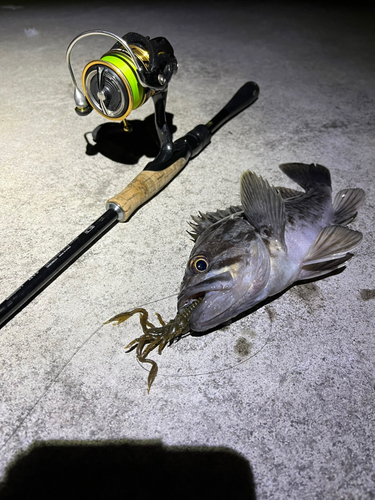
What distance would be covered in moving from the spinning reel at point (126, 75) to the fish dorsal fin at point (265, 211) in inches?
34.2

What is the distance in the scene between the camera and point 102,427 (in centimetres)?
158

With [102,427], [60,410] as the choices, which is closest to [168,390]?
[102,427]

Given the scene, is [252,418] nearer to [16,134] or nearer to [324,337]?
[324,337]

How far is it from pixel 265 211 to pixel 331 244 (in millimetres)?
384

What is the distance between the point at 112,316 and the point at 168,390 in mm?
486

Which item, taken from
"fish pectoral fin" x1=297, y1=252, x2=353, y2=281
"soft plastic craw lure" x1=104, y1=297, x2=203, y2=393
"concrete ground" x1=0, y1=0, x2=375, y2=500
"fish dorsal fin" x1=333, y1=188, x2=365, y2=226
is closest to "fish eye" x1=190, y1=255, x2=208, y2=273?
"soft plastic craw lure" x1=104, y1=297, x2=203, y2=393

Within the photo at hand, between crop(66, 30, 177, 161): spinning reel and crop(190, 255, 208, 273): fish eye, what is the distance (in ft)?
3.21

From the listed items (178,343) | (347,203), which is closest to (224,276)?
(178,343)

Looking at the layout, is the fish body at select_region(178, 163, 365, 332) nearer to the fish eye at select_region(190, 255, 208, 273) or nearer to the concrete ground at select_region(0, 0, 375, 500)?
the fish eye at select_region(190, 255, 208, 273)

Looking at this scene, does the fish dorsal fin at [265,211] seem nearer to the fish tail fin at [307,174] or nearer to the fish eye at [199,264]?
the fish eye at [199,264]

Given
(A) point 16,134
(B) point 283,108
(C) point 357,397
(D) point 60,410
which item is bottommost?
(D) point 60,410

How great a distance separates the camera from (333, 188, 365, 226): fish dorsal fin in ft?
7.54

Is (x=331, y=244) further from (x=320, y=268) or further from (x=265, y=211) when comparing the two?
(x=265, y=211)

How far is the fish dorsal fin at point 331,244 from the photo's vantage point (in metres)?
1.93
